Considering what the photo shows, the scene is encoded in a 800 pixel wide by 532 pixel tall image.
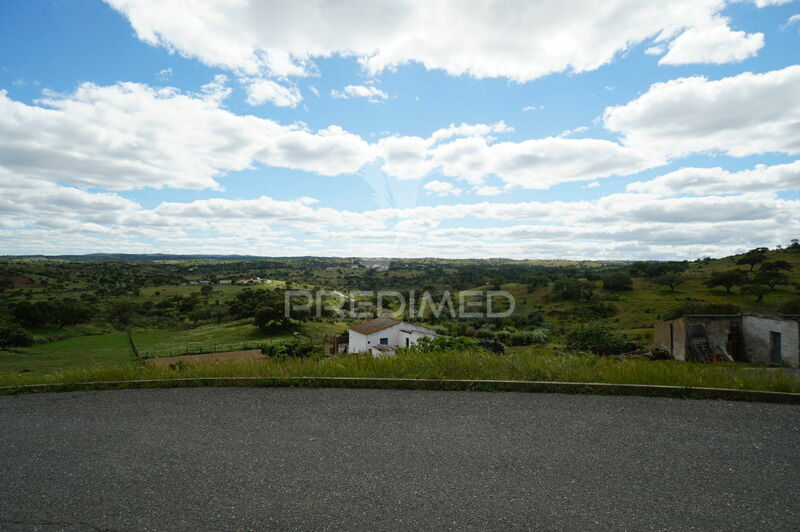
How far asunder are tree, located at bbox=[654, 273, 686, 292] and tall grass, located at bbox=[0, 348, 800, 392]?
9124 cm

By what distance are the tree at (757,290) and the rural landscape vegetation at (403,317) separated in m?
0.39

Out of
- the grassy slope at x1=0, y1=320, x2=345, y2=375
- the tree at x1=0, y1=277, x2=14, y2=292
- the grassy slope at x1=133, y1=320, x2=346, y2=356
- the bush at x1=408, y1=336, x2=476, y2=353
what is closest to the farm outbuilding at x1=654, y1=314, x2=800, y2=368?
the bush at x1=408, y1=336, x2=476, y2=353

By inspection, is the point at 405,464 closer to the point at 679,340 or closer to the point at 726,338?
the point at 679,340

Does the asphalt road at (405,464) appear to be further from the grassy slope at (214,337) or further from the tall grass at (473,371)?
the grassy slope at (214,337)

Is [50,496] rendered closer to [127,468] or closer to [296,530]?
[127,468]

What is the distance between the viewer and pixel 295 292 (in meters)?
89.6

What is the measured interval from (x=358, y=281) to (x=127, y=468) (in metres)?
128

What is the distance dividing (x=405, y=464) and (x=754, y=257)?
411ft

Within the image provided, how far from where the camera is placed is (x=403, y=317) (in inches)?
2872

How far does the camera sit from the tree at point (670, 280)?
276ft

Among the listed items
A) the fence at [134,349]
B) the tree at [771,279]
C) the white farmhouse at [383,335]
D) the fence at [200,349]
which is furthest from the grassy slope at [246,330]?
the white farmhouse at [383,335]

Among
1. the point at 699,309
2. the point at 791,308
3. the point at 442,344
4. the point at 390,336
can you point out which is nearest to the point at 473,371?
the point at 442,344

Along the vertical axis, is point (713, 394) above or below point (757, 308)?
above

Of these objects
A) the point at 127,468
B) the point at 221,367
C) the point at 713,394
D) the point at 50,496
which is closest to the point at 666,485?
the point at 713,394
